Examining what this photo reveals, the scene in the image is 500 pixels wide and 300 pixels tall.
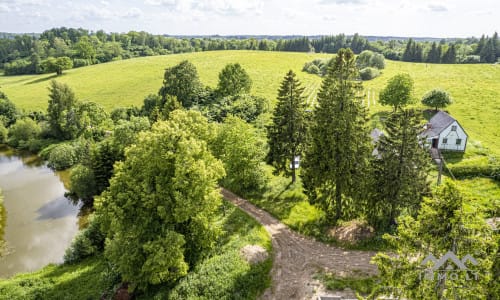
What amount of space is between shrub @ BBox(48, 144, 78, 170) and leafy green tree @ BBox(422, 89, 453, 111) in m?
59.4

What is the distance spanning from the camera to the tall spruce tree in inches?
957

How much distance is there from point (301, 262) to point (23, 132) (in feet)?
208

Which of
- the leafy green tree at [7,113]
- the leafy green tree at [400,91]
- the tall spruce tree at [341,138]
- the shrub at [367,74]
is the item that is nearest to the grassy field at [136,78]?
the leafy green tree at [7,113]

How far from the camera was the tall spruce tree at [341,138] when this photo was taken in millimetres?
24297

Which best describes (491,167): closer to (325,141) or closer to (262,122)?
(325,141)

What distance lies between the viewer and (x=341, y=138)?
81.4 ft

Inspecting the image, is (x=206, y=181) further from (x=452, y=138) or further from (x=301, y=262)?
(x=452, y=138)

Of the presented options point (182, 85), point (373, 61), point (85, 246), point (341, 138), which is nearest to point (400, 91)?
point (341, 138)

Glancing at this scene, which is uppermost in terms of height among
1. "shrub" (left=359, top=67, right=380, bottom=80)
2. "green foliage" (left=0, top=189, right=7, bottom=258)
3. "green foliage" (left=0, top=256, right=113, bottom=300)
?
"shrub" (left=359, top=67, right=380, bottom=80)

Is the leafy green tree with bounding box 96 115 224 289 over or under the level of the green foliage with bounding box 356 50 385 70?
under

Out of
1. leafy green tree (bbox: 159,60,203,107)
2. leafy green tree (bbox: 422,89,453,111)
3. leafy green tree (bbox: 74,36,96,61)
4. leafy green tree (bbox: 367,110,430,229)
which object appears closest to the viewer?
leafy green tree (bbox: 367,110,430,229)

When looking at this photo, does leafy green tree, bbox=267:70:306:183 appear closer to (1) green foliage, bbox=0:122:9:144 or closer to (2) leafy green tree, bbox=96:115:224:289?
(2) leafy green tree, bbox=96:115:224:289

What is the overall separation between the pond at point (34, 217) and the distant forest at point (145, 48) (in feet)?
222

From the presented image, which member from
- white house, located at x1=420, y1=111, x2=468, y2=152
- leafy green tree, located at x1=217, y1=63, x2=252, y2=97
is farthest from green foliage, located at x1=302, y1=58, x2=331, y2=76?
white house, located at x1=420, y1=111, x2=468, y2=152
